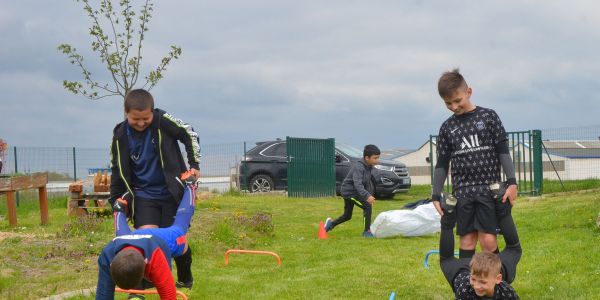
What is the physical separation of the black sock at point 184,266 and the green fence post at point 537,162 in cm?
1605

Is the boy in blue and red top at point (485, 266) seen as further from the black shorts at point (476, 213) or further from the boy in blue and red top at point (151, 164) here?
the boy in blue and red top at point (151, 164)

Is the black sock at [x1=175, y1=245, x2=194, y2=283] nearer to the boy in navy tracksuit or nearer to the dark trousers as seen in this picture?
the boy in navy tracksuit

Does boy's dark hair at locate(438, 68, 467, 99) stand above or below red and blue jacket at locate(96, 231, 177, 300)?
above

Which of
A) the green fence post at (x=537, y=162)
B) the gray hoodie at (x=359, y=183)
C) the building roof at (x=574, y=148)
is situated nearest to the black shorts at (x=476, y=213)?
the gray hoodie at (x=359, y=183)

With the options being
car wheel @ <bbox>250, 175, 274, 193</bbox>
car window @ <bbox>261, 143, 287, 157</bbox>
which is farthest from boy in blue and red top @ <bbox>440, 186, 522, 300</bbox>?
car window @ <bbox>261, 143, 287, 157</bbox>

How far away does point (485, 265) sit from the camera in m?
5.08

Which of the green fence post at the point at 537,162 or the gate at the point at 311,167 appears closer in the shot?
the green fence post at the point at 537,162

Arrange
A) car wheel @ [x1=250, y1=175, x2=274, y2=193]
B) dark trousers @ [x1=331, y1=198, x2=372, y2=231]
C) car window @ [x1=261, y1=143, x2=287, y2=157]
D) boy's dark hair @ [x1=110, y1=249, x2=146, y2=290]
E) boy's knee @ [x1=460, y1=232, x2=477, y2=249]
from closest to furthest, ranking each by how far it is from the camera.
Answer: boy's dark hair @ [x1=110, y1=249, x2=146, y2=290] < boy's knee @ [x1=460, y1=232, x2=477, y2=249] < dark trousers @ [x1=331, y1=198, x2=372, y2=231] < car wheel @ [x1=250, y1=175, x2=274, y2=193] < car window @ [x1=261, y1=143, x2=287, y2=157]

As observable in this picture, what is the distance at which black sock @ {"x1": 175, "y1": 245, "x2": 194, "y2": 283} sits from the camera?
6.40 metres

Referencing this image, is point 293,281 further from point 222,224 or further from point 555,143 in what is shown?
point 555,143

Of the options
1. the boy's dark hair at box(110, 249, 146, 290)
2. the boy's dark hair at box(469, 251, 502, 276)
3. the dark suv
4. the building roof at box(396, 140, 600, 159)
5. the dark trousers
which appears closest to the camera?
the boy's dark hair at box(110, 249, 146, 290)

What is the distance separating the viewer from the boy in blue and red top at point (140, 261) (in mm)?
4801

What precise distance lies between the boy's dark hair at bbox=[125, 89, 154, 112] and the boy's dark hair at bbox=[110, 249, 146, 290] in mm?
1506

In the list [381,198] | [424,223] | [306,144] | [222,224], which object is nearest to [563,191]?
[381,198]
